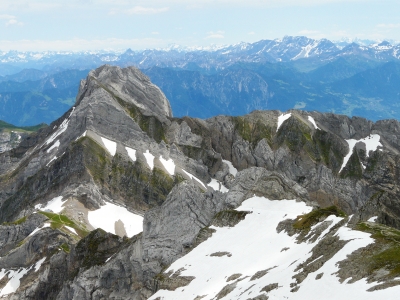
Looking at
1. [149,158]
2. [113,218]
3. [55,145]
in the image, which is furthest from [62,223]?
[55,145]

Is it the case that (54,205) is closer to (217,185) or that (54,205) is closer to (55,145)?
(55,145)

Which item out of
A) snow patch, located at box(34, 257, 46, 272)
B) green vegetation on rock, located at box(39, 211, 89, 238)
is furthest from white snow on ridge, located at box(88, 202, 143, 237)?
snow patch, located at box(34, 257, 46, 272)

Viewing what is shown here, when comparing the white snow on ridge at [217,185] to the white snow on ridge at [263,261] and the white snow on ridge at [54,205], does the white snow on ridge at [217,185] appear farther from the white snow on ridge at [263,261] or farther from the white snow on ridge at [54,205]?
the white snow on ridge at [263,261]

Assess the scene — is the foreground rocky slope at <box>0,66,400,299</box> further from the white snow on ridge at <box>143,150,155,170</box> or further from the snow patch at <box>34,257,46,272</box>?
the white snow on ridge at <box>143,150,155,170</box>

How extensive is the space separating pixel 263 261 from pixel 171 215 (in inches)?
1051

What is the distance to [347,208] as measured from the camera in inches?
5999

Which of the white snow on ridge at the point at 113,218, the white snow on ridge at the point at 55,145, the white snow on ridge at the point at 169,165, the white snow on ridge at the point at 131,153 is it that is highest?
the white snow on ridge at the point at 55,145

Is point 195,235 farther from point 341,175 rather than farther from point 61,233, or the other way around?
point 341,175

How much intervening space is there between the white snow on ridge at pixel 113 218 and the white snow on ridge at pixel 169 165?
91.7 feet

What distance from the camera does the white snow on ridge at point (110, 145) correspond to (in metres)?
169

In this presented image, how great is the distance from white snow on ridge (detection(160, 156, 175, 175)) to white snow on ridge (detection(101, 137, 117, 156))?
1920cm

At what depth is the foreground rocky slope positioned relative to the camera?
1917 inches

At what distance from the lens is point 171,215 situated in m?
80.5

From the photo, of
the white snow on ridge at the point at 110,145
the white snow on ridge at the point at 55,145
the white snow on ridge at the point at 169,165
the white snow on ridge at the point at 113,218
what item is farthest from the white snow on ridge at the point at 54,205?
the white snow on ridge at the point at 169,165
